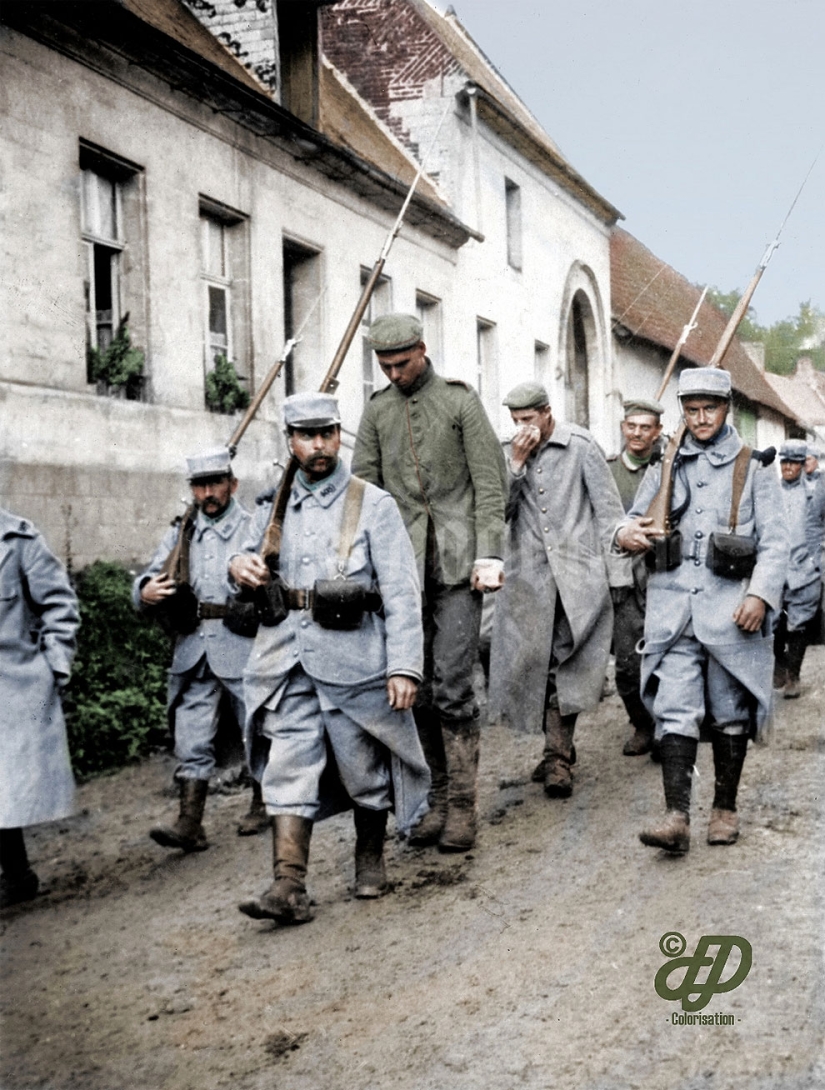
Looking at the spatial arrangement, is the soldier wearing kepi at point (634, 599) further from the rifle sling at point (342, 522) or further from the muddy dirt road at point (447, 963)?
the rifle sling at point (342, 522)

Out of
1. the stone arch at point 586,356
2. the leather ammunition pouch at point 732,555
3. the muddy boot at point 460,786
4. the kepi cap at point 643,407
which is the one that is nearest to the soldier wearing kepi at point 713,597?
the leather ammunition pouch at point 732,555

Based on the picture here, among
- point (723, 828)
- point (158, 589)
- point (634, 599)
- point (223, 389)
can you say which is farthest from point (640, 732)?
point (223, 389)

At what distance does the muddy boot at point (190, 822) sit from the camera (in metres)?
6.82

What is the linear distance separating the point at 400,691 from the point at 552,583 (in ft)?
7.53

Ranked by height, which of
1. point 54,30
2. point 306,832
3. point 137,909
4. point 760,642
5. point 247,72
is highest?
point 247,72

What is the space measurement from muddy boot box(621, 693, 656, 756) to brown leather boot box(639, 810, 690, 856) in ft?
8.57

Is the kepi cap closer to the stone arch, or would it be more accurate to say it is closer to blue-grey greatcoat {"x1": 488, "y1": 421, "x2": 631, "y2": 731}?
blue-grey greatcoat {"x1": 488, "y1": 421, "x2": 631, "y2": 731}

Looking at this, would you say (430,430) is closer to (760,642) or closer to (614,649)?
(760,642)

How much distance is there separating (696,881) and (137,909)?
2.26 meters

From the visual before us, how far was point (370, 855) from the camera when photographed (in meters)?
5.70

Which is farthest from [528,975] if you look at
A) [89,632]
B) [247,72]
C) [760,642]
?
[247,72]

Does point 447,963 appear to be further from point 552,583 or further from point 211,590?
point 552,583

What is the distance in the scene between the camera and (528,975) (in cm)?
453

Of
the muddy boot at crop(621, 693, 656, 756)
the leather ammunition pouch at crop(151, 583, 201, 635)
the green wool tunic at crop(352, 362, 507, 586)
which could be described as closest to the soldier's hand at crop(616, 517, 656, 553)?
the green wool tunic at crop(352, 362, 507, 586)
